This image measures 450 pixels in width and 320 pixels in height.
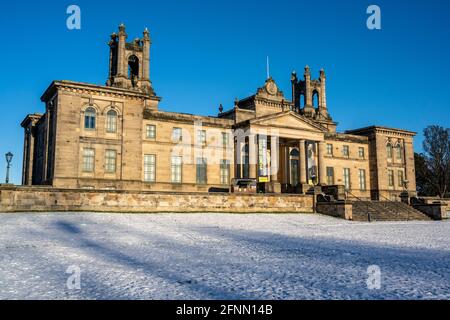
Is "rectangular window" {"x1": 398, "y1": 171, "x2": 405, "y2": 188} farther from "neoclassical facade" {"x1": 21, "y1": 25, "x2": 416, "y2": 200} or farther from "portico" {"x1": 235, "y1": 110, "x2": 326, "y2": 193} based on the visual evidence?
"portico" {"x1": 235, "y1": 110, "x2": 326, "y2": 193}

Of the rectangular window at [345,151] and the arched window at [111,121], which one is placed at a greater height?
the arched window at [111,121]

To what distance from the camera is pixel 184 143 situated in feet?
131

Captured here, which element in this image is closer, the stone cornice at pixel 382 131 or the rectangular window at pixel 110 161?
the rectangular window at pixel 110 161

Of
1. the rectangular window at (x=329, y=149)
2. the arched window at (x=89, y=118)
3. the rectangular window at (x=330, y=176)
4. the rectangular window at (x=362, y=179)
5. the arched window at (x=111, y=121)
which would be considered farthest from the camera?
the rectangular window at (x=362, y=179)

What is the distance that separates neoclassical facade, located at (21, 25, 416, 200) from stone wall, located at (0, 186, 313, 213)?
3.03 meters

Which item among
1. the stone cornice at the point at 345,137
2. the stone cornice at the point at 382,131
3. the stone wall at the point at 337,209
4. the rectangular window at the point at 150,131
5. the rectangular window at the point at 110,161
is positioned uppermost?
the stone cornice at the point at 382,131

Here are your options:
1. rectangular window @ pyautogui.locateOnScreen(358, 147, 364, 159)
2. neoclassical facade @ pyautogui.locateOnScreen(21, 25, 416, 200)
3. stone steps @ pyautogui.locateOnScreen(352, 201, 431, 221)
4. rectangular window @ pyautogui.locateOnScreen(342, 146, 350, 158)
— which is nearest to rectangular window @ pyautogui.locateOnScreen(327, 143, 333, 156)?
neoclassical facade @ pyautogui.locateOnScreen(21, 25, 416, 200)

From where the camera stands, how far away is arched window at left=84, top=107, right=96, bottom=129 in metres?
34.2

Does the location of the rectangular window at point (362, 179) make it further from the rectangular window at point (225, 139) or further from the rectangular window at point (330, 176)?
the rectangular window at point (225, 139)

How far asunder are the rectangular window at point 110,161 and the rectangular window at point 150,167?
3.47 meters

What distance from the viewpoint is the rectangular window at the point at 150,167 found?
3756 cm

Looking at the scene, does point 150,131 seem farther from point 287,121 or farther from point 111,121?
point 287,121

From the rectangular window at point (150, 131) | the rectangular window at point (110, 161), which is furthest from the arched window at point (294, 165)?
the rectangular window at point (110, 161)
